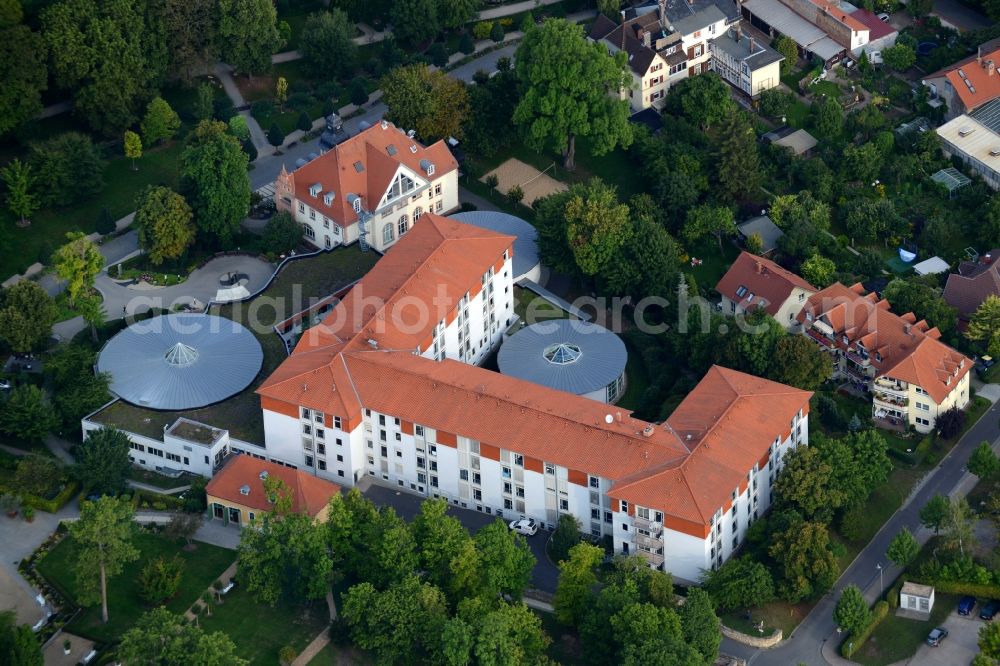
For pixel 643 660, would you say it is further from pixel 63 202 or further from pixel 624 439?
Answer: pixel 63 202

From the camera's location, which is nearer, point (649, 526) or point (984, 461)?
point (649, 526)

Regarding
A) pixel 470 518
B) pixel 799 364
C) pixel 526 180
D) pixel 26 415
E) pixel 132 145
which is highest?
pixel 132 145

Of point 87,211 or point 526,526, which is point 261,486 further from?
point 87,211

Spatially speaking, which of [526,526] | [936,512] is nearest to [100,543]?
[526,526]

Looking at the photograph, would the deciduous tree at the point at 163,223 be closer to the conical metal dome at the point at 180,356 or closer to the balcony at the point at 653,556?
the conical metal dome at the point at 180,356

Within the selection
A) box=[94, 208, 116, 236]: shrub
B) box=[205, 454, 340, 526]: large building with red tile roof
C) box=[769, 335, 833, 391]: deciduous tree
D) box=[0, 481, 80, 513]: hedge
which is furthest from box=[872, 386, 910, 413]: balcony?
box=[94, 208, 116, 236]: shrub

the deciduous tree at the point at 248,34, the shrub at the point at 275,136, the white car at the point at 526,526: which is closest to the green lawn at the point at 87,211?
the shrub at the point at 275,136
